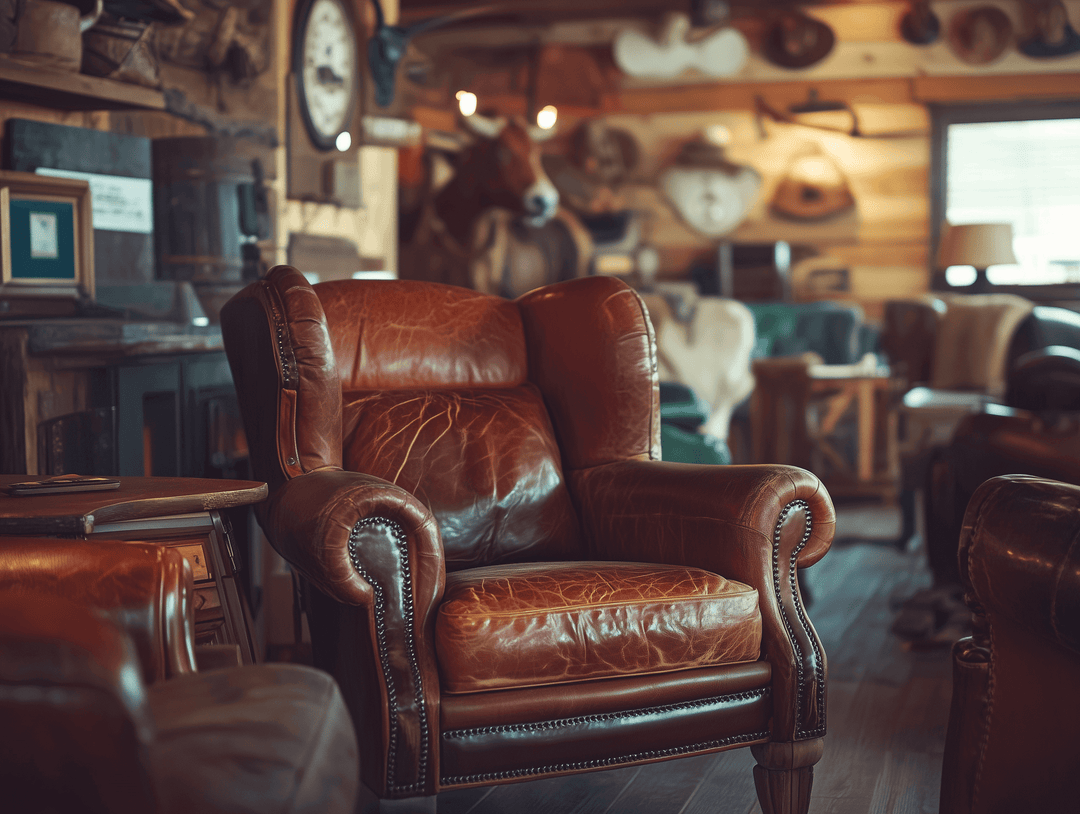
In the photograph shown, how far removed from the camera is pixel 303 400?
6.38 ft

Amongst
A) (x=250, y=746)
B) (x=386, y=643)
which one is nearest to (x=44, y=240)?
(x=386, y=643)

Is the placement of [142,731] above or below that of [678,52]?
below

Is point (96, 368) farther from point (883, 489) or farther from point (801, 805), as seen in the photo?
point (883, 489)

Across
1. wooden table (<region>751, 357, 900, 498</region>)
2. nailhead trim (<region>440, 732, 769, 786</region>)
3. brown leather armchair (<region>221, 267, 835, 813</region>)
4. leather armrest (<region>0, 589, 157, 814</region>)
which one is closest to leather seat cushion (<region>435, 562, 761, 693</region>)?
brown leather armchair (<region>221, 267, 835, 813</region>)

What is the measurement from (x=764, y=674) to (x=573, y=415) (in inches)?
29.4

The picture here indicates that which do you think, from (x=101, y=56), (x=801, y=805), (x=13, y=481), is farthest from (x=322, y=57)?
(x=801, y=805)

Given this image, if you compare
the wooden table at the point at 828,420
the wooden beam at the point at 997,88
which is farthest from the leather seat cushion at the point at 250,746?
the wooden beam at the point at 997,88

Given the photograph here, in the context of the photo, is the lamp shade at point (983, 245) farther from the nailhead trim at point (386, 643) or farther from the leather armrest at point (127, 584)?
the leather armrest at point (127, 584)

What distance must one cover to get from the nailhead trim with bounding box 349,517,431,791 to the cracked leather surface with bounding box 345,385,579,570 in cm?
45

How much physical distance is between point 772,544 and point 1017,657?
486 mm

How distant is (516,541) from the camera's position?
2.21m

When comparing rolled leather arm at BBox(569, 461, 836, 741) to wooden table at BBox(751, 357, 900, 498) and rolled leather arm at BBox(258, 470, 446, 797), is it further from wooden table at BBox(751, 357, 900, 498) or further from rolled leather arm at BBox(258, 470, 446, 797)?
wooden table at BBox(751, 357, 900, 498)

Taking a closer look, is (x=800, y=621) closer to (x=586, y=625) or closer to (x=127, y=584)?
(x=586, y=625)

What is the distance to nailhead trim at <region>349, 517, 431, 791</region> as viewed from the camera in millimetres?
1642
